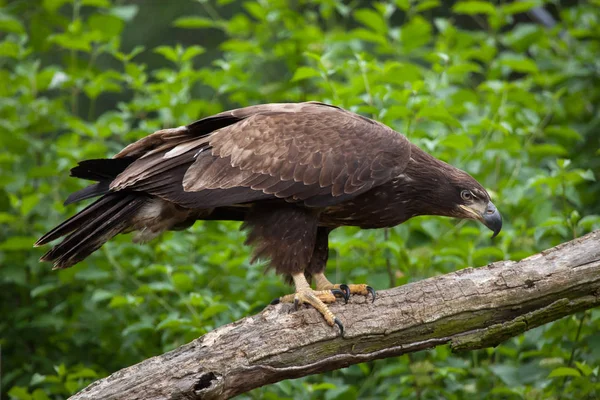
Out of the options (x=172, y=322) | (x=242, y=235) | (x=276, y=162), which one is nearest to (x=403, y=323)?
(x=276, y=162)

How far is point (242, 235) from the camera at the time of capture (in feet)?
18.4

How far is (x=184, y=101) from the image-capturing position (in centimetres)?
583

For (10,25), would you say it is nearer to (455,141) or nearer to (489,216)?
(455,141)

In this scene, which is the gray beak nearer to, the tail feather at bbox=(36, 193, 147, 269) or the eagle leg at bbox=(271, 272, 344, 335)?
the eagle leg at bbox=(271, 272, 344, 335)

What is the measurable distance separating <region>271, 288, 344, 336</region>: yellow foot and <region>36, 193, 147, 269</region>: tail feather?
914 millimetres

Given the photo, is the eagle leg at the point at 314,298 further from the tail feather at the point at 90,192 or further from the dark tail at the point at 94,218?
the tail feather at the point at 90,192

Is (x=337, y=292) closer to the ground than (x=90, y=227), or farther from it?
closer to the ground

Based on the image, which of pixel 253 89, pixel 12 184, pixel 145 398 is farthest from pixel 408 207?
pixel 12 184

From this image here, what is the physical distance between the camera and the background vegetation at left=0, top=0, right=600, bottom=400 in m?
4.89

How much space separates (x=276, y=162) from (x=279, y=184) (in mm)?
132

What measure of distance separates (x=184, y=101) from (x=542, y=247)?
276cm

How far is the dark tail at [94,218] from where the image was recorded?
13.6 feet

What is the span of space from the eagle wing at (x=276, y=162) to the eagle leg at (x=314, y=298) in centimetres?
41

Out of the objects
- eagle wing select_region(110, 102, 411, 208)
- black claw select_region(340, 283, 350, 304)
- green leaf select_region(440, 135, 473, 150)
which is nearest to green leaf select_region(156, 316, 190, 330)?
eagle wing select_region(110, 102, 411, 208)
